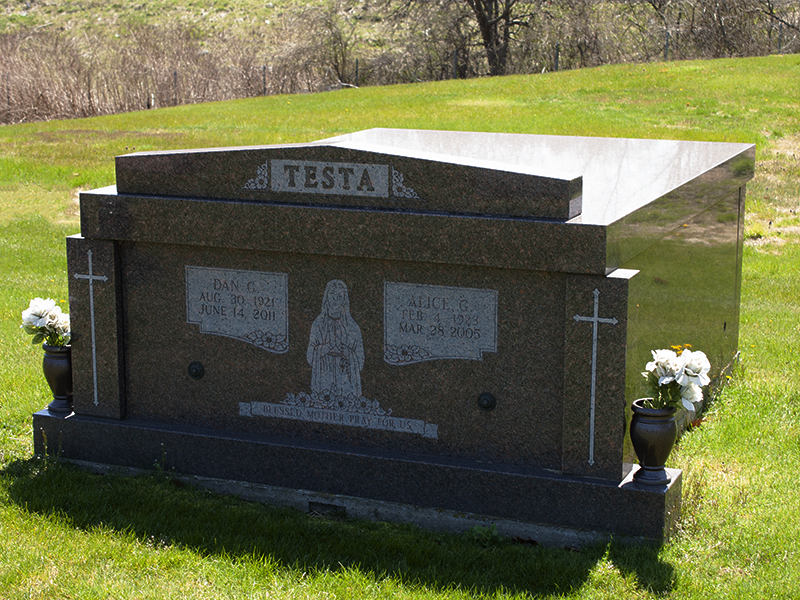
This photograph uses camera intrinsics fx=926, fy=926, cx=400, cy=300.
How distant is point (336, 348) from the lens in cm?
485

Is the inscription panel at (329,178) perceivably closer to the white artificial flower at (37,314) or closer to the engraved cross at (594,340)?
the engraved cross at (594,340)

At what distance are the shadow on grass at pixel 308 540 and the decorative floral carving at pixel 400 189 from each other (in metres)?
1.64

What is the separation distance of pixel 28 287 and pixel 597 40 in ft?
83.8

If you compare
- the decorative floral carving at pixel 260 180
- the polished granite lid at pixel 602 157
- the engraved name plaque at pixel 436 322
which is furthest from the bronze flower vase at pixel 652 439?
the decorative floral carving at pixel 260 180

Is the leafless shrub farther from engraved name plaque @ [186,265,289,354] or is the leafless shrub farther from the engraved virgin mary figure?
the engraved virgin mary figure

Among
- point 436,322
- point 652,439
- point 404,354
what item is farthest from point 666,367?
point 404,354

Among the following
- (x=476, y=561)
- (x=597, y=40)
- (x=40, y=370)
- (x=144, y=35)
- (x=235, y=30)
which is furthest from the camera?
(x=235, y=30)

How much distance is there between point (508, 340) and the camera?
14.8 ft

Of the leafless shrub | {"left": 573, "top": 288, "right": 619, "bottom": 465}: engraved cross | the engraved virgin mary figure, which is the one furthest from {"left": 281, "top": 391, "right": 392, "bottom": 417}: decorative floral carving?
the leafless shrub

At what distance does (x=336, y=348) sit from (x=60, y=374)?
171 cm

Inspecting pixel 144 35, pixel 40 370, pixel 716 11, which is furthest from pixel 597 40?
pixel 40 370

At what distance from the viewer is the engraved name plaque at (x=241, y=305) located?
493 centimetres

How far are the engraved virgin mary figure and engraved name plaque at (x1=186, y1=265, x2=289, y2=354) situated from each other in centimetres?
19

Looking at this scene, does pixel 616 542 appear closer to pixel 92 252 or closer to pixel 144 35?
pixel 92 252
